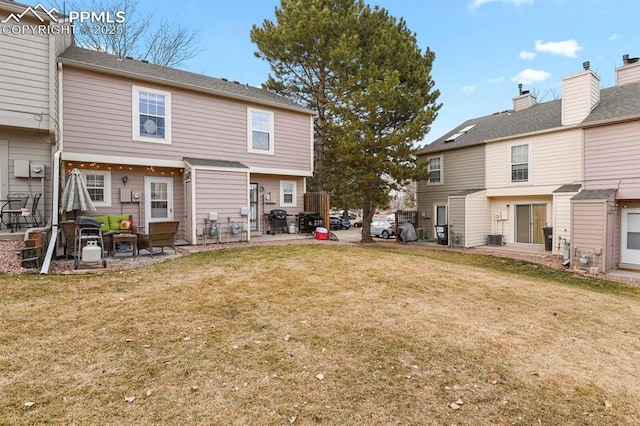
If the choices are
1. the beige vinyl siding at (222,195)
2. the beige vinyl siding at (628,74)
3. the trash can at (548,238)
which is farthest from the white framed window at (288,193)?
the beige vinyl siding at (628,74)

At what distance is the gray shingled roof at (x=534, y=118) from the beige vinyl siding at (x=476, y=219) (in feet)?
8.68

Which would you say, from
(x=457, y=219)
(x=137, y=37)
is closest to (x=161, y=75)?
(x=137, y=37)

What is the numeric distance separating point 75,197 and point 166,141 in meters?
3.75

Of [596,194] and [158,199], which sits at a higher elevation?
[596,194]

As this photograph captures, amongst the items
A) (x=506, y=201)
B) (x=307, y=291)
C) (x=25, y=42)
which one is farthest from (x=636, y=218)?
(x=25, y=42)

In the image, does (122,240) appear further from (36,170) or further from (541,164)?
(541,164)

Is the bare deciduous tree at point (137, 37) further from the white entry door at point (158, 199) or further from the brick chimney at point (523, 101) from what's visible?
the brick chimney at point (523, 101)

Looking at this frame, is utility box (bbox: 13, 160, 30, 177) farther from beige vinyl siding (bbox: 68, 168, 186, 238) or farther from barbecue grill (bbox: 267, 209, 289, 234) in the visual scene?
barbecue grill (bbox: 267, 209, 289, 234)

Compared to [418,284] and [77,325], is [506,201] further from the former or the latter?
[77,325]

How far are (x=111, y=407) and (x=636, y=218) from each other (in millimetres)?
13938

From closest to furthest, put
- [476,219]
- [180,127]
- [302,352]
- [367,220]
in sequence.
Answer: [302,352] < [180,127] < [476,219] < [367,220]

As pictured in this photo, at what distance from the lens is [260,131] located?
12992mm

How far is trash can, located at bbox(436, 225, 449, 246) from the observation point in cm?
1534

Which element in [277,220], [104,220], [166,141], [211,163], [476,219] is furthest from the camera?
[476,219]
